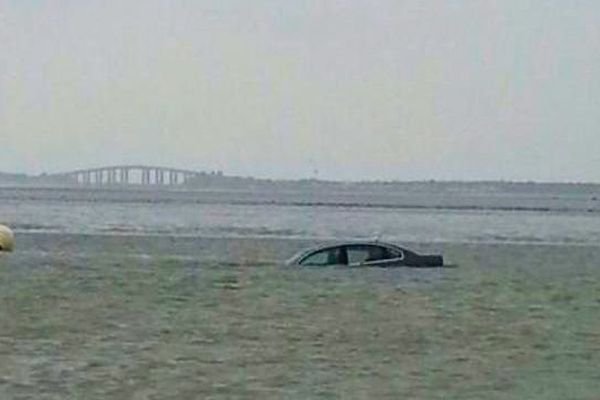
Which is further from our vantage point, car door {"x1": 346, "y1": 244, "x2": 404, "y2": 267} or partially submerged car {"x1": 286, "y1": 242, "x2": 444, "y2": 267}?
car door {"x1": 346, "y1": 244, "x2": 404, "y2": 267}

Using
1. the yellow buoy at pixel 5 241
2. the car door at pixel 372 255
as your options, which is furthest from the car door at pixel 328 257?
the yellow buoy at pixel 5 241

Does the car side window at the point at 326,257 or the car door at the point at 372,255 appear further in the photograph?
the car door at the point at 372,255

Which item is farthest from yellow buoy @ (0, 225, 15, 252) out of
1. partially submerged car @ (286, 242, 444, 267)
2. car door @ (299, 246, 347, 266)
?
car door @ (299, 246, 347, 266)

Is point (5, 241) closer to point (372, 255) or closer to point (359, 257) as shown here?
point (359, 257)

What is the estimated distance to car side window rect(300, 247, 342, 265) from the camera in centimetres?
2825

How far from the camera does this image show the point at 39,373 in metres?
12.2

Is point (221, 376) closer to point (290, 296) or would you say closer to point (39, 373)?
point (39, 373)

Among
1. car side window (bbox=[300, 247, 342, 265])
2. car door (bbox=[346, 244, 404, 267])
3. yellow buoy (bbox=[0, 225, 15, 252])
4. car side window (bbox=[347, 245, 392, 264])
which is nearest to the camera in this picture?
car side window (bbox=[300, 247, 342, 265])

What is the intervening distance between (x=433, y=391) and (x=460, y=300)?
890 cm

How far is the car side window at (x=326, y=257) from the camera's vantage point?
2825 cm

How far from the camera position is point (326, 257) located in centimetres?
2859

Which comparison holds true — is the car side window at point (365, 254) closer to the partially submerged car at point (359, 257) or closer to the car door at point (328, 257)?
the partially submerged car at point (359, 257)

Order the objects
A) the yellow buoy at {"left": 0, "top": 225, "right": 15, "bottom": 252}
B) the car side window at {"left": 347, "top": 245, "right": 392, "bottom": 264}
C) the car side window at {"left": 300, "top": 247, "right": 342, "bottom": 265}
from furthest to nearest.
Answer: the yellow buoy at {"left": 0, "top": 225, "right": 15, "bottom": 252}, the car side window at {"left": 347, "top": 245, "right": 392, "bottom": 264}, the car side window at {"left": 300, "top": 247, "right": 342, "bottom": 265}

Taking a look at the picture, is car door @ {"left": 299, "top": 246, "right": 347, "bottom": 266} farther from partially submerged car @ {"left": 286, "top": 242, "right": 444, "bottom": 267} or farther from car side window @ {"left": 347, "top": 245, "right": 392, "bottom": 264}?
car side window @ {"left": 347, "top": 245, "right": 392, "bottom": 264}
